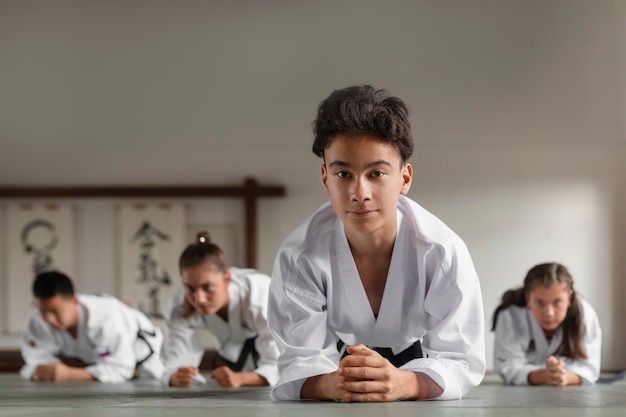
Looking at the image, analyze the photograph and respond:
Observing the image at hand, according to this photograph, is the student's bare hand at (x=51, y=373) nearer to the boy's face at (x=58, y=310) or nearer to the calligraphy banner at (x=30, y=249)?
the boy's face at (x=58, y=310)

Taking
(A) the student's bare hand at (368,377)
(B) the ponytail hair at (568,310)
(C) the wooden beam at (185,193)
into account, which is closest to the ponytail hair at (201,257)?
(B) the ponytail hair at (568,310)

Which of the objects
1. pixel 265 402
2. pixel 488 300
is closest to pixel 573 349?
pixel 265 402

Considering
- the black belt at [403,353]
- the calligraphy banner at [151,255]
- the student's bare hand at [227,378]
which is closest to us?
the black belt at [403,353]

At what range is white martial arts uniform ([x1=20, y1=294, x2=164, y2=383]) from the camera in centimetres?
532

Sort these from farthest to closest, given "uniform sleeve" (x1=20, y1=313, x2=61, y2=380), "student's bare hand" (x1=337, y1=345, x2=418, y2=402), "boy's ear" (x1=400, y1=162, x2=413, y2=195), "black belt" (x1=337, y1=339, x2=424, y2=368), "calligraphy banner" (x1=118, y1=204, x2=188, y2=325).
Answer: "calligraphy banner" (x1=118, y1=204, x2=188, y2=325), "uniform sleeve" (x1=20, y1=313, x2=61, y2=380), "black belt" (x1=337, y1=339, x2=424, y2=368), "boy's ear" (x1=400, y1=162, x2=413, y2=195), "student's bare hand" (x1=337, y1=345, x2=418, y2=402)

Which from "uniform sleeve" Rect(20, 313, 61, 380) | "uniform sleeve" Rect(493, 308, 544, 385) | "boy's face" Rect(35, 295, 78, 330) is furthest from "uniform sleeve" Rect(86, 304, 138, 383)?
"uniform sleeve" Rect(493, 308, 544, 385)

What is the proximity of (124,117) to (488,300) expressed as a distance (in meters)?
3.52

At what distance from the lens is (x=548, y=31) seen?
330 inches

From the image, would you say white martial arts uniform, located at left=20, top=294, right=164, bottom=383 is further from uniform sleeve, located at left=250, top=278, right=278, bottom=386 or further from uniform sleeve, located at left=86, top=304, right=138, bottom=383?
uniform sleeve, located at left=250, top=278, right=278, bottom=386

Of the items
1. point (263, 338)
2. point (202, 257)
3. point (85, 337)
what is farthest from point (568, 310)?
point (85, 337)

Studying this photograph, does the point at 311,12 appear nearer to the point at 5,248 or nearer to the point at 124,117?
the point at 124,117

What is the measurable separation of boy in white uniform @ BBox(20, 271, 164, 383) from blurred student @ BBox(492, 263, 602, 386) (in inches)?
78.7

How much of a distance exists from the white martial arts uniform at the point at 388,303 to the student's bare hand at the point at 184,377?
165 cm

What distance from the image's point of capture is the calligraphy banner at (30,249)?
26.8 ft
